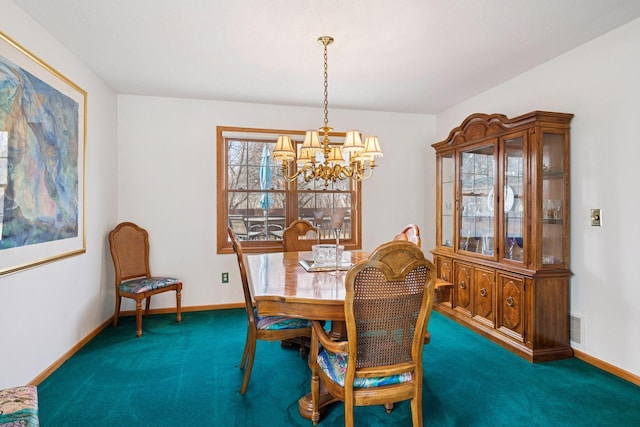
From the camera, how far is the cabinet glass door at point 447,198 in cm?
411

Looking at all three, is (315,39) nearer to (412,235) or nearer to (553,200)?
(412,235)

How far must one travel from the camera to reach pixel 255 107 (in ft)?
14.8

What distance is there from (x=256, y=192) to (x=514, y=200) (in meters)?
2.87

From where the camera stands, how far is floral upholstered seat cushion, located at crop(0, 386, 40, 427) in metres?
1.41

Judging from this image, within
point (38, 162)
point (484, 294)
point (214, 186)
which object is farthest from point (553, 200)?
point (38, 162)

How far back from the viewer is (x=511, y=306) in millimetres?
3146

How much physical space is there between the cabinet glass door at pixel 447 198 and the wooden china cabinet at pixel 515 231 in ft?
0.60

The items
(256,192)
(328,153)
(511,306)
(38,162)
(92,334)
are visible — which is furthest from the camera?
(256,192)

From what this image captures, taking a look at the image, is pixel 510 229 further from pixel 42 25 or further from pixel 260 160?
pixel 42 25

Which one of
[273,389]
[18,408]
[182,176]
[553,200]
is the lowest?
[273,389]

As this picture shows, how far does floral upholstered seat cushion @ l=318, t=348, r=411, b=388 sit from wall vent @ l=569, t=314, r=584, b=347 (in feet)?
6.73

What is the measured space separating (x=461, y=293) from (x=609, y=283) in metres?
1.35

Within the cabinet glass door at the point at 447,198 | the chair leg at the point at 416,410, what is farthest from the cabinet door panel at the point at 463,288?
the chair leg at the point at 416,410

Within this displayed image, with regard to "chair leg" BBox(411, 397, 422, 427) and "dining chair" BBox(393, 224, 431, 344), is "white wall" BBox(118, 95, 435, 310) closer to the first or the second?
"dining chair" BBox(393, 224, 431, 344)
